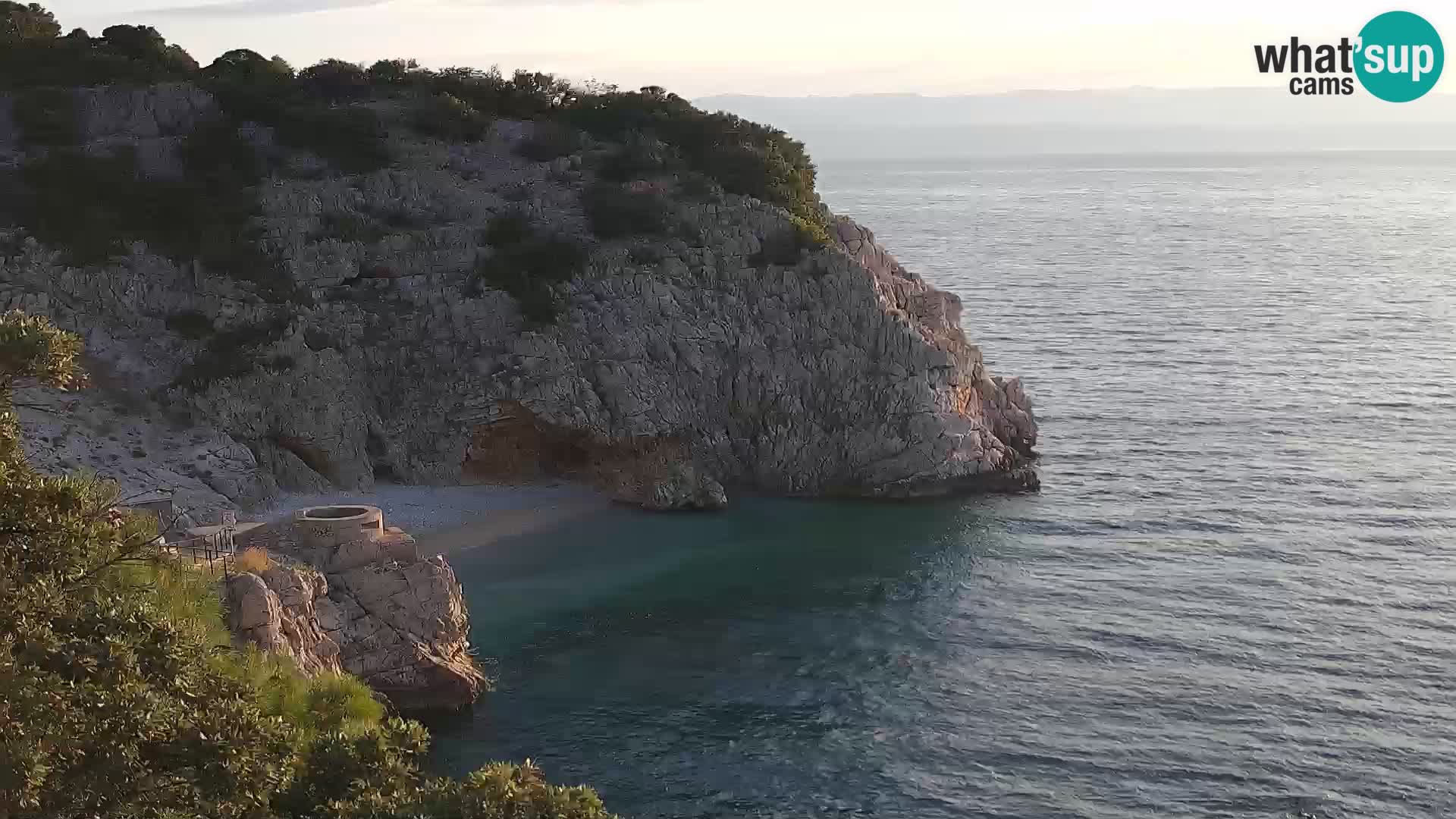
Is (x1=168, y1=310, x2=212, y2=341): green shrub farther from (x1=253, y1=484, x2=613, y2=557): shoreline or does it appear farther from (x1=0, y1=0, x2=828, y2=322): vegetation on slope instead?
(x1=253, y1=484, x2=613, y2=557): shoreline

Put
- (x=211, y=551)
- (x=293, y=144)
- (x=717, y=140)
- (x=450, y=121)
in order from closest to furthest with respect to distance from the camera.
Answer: (x=211, y=551) < (x=293, y=144) < (x=450, y=121) < (x=717, y=140)

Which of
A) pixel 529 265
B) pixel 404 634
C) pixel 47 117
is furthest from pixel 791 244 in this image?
pixel 47 117

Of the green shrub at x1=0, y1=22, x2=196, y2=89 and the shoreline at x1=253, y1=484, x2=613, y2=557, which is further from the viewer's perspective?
the green shrub at x1=0, y1=22, x2=196, y2=89

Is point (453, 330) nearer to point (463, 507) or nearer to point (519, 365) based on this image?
point (519, 365)

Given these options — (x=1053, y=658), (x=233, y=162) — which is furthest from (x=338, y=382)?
(x=1053, y=658)

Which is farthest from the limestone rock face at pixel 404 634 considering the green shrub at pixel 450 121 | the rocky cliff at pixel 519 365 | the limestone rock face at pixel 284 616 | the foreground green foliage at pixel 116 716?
the green shrub at pixel 450 121

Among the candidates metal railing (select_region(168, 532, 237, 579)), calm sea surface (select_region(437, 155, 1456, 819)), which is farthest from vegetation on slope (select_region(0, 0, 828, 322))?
metal railing (select_region(168, 532, 237, 579))

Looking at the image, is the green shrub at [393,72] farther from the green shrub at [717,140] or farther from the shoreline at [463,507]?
the shoreline at [463,507]

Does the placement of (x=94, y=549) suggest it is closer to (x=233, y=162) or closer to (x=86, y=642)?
(x=86, y=642)
